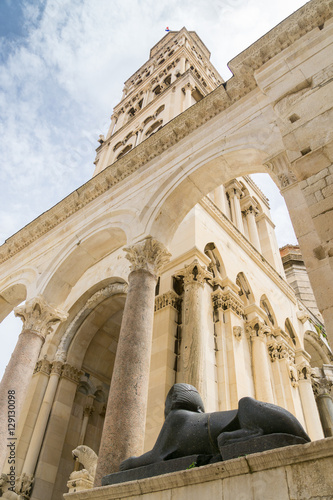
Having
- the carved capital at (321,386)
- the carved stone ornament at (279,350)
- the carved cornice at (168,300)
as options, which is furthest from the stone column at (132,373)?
the carved capital at (321,386)

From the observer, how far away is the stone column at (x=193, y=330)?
698 centimetres

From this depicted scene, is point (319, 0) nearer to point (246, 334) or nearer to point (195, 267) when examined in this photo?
point (195, 267)

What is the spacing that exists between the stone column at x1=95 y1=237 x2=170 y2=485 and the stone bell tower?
8745mm

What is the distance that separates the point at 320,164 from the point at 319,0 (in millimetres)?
3573

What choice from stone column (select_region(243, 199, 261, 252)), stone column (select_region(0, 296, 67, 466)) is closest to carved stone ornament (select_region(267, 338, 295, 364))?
stone column (select_region(243, 199, 261, 252))

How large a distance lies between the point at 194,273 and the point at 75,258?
2.99 meters

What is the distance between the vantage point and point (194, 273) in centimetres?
862

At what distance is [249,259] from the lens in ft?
38.8

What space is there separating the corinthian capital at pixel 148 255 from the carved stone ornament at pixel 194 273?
1.06m

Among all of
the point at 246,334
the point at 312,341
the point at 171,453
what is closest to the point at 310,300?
the point at 312,341

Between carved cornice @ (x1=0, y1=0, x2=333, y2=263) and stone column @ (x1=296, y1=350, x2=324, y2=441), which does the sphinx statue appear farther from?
stone column @ (x1=296, y1=350, x2=324, y2=441)

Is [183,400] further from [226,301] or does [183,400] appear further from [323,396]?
[323,396]

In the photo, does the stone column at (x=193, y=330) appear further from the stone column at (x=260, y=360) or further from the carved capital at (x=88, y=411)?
the carved capital at (x=88, y=411)

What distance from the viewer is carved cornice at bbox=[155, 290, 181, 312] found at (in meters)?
8.32
